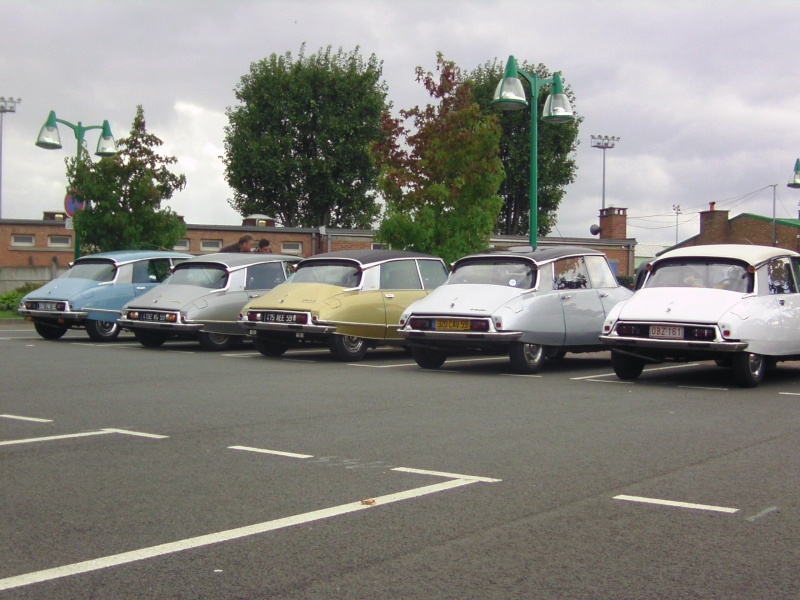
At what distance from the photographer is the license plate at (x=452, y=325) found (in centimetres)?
1338

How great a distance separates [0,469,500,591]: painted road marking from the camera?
14.2 feet

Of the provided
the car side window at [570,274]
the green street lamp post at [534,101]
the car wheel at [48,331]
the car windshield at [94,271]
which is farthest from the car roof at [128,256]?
the car side window at [570,274]

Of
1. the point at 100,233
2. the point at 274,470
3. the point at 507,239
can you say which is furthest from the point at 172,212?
the point at 507,239

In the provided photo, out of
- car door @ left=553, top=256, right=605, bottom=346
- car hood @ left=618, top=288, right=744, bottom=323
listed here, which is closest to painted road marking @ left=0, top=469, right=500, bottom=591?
car hood @ left=618, top=288, right=744, bottom=323

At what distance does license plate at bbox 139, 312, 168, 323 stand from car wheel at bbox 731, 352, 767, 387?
376 inches

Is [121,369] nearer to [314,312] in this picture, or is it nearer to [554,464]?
[314,312]

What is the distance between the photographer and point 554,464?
688 centimetres

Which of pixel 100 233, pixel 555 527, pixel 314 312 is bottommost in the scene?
pixel 555 527

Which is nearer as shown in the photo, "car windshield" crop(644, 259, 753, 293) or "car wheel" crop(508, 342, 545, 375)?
"car windshield" crop(644, 259, 753, 293)

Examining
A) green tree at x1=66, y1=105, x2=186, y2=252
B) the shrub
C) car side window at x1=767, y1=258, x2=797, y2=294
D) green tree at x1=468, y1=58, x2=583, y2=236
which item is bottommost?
the shrub

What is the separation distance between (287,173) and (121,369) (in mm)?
44248

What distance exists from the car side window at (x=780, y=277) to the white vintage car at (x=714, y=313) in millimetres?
13

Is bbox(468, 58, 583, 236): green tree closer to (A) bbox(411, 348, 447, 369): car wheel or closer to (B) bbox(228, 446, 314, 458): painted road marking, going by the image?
(A) bbox(411, 348, 447, 369): car wheel

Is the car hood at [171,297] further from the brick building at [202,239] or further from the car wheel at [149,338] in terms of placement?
the brick building at [202,239]
